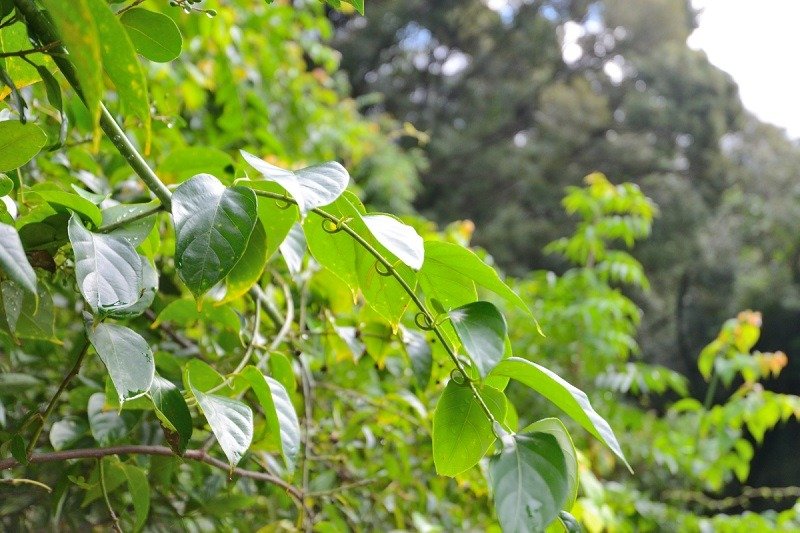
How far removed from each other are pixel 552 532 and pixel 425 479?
0.80 meters

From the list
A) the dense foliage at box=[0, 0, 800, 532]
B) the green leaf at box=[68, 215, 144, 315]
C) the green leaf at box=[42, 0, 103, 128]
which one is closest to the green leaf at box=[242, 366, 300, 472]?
the dense foliage at box=[0, 0, 800, 532]

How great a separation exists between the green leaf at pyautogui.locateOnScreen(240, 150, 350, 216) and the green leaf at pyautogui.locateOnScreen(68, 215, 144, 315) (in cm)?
8

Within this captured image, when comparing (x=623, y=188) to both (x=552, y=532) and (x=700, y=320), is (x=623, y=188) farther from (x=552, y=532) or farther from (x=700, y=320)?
(x=700, y=320)

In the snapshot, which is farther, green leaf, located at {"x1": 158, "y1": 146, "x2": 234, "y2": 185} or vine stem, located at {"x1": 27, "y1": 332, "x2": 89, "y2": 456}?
green leaf, located at {"x1": 158, "y1": 146, "x2": 234, "y2": 185}

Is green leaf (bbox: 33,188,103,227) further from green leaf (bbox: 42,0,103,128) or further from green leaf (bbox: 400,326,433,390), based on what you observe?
green leaf (bbox: 400,326,433,390)

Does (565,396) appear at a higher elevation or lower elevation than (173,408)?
higher

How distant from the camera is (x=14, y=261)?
0.25m

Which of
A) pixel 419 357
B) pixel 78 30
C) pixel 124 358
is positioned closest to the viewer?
pixel 78 30

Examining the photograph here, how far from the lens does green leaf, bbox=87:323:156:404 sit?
317 mm

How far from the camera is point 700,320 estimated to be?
6.32 metres

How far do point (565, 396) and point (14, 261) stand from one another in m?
0.24

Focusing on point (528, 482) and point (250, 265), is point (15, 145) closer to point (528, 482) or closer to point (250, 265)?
point (250, 265)

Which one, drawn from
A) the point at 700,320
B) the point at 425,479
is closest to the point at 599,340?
the point at 425,479

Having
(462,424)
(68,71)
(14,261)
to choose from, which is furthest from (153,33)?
(462,424)
